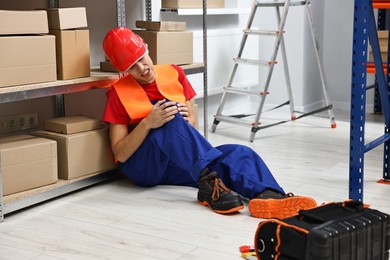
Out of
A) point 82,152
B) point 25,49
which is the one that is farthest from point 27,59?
point 82,152

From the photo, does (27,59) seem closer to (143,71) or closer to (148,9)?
(143,71)

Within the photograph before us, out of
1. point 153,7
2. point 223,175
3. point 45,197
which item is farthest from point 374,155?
point 45,197

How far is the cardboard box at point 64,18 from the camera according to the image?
2754 mm

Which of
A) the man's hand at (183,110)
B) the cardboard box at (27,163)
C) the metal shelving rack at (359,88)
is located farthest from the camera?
the man's hand at (183,110)

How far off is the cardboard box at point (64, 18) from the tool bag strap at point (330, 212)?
4.74 feet

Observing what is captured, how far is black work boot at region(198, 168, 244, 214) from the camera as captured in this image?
8.41 ft

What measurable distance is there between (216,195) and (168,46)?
1.06 metres

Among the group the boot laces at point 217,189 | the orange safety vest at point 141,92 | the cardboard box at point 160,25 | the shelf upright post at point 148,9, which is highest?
the shelf upright post at point 148,9

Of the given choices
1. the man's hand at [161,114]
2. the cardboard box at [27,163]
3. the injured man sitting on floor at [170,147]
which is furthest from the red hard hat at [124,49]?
the cardboard box at [27,163]

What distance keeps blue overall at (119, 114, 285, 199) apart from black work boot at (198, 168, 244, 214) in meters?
0.04

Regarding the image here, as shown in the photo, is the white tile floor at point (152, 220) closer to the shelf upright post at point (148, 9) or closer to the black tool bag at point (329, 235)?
the black tool bag at point (329, 235)

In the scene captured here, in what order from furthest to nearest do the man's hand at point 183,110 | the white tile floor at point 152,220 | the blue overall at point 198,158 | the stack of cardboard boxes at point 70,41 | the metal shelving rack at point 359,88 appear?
the man's hand at point 183,110 → the stack of cardboard boxes at point 70,41 → the blue overall at point 198,158 → the metal shelving rack at point 359,88 → the white tile floor at point 152,220

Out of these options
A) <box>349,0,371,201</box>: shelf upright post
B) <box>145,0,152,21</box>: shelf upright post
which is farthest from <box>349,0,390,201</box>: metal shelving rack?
<box>145,0,152,21</box>: shelf upright post

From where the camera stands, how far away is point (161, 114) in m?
2.75
